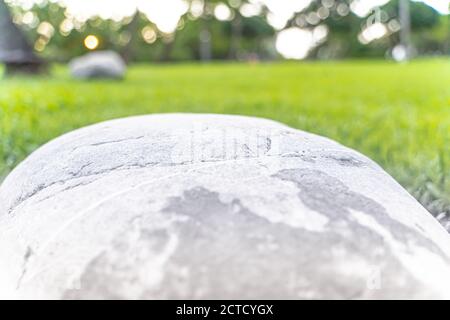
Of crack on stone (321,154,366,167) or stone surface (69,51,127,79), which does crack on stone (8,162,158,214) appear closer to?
crack on stone (321,154,366,167)

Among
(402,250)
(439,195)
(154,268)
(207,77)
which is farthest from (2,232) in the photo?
(207,77)

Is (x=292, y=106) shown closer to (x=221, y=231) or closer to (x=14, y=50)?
(x=14, y=50)

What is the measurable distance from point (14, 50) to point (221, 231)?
3.87 meters

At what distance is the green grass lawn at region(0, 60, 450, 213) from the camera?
2.43 meters

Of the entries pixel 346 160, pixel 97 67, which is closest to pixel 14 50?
pixel 97 67

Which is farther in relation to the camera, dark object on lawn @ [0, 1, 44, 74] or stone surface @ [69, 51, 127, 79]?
stone surface @ [69, 51, 127, 79]

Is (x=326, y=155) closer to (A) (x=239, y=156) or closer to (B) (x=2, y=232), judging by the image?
(A) (x=239, y=156)

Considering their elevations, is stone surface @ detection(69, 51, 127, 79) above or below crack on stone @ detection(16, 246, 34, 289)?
above

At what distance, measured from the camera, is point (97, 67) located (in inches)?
236

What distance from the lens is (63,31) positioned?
2777 mm

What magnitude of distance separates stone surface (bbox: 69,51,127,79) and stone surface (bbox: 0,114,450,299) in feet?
13.5

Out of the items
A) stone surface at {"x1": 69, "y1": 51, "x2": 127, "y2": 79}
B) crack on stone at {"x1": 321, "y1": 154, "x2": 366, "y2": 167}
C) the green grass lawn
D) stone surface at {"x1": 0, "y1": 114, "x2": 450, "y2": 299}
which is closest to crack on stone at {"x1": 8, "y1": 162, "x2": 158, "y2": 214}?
stone surface at {"x1": 0, "y1": 114, "x2": 450, "y2": 299}

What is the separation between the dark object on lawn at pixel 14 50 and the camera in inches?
126

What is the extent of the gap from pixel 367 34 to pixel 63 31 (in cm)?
136
